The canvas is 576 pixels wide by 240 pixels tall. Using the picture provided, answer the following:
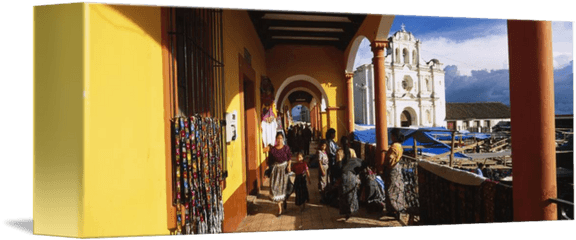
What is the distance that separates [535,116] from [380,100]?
163cm

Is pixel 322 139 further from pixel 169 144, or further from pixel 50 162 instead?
pixel 50 162

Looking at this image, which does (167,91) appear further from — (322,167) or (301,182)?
(322,167)

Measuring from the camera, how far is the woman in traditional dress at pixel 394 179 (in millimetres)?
4023

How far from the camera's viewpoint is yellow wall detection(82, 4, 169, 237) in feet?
9.47

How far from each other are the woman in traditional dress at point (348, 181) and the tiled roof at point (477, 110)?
1.15 m

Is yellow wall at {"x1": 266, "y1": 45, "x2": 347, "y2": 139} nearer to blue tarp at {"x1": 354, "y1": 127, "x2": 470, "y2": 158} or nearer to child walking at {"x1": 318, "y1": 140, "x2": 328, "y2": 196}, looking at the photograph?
blue tarp at {"x1": 354, "y1": 127, "x2": 470, "y2": 158}

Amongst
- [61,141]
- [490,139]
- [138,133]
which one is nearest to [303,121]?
[490,139]

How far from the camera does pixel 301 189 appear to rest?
14.3ft

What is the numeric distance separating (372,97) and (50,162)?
3.52 meters

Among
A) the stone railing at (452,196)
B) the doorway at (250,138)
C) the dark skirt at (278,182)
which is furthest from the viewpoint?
the doorway at (250,138)

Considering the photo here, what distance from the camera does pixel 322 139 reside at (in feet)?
15.1

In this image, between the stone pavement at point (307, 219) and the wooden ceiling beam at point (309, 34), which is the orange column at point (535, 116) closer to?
the stone pavement at point (307, 219)
